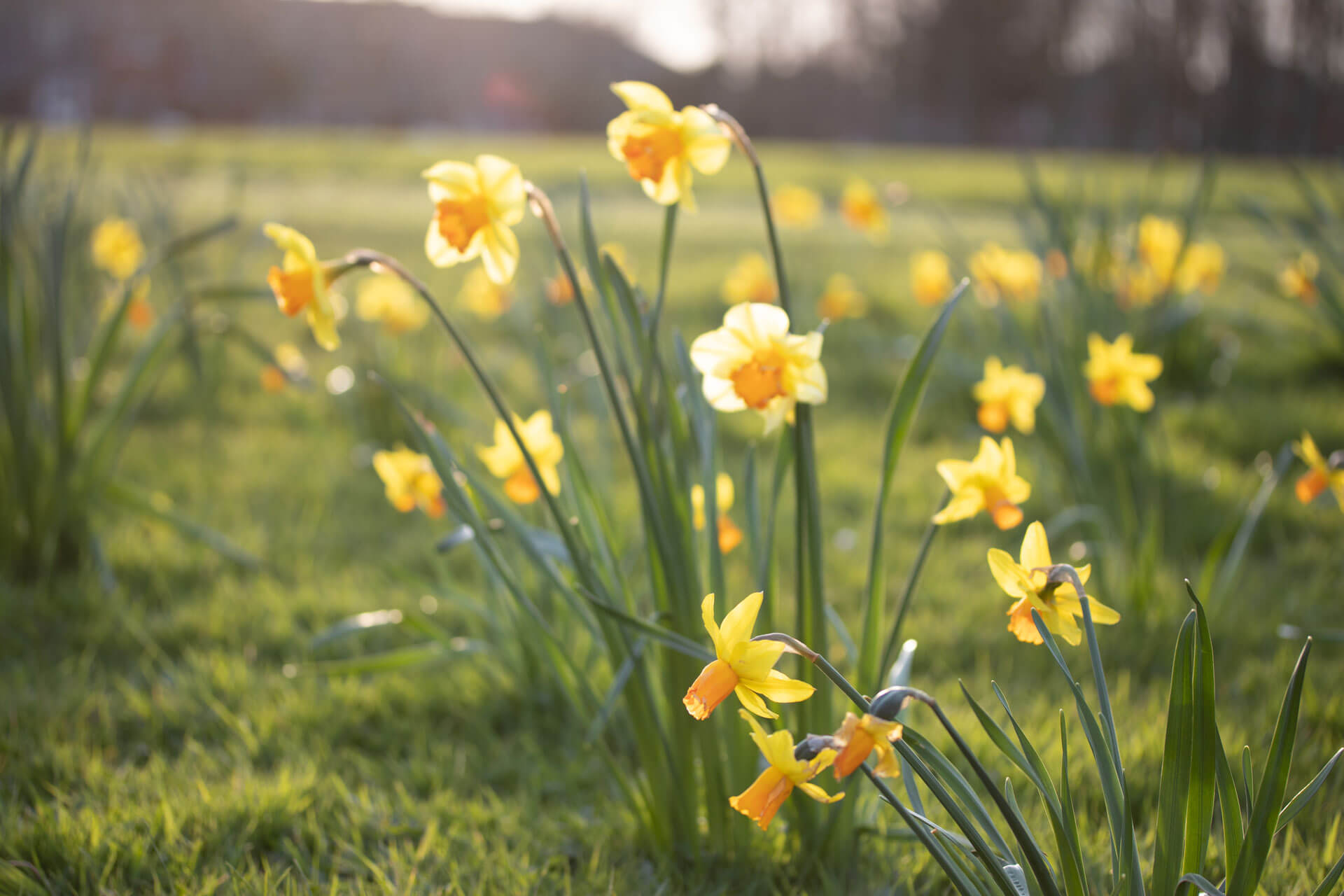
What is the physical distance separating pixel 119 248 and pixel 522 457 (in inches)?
104

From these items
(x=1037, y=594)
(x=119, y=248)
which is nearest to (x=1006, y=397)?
(x=1037, y=594)

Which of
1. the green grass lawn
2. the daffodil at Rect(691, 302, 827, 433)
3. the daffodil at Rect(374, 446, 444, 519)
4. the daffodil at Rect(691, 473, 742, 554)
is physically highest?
the daffodil at Rect(691, 302, 827, 433)

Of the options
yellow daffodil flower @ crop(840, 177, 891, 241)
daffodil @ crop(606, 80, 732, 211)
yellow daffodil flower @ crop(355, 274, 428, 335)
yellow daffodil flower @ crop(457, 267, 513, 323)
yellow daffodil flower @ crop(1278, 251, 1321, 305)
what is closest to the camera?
daffodil @ crop(606, 80, 732, 211)

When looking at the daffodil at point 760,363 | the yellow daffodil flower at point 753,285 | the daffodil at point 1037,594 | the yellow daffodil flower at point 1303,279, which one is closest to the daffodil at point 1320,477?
the daffodil at point 1037,594

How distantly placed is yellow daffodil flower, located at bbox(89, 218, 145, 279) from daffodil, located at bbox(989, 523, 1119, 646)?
318 centimetres

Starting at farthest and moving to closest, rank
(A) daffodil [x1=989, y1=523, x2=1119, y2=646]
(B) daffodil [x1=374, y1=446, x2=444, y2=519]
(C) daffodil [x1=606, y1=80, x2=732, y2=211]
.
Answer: (B) daffodil [x1=374, y1=446, x2=444, y2=519]
(C) daffodil [x1=606, y1=80, x2=732, y2=211]
(A) daffodil [x1=989, y1=523, x2=1119, y2=646]

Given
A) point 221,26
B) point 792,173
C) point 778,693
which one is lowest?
point 792,173

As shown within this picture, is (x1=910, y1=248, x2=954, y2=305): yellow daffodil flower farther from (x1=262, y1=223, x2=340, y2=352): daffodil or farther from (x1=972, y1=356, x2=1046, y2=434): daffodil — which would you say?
(x1=262, y1=223, x2=340, y2=352): daffodil

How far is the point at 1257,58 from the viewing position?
13.6m

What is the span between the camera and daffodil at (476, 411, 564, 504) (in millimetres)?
1293

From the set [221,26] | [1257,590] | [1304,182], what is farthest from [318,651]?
[221,26]

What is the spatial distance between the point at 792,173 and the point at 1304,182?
13.9 metres

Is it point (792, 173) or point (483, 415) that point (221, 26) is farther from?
point (483, 415)

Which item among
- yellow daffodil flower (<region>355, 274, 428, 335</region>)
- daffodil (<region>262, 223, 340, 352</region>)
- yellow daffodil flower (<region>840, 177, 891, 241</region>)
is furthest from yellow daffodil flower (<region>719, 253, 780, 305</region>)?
daffodil (<region>262, 223, 340, 352</region>)
